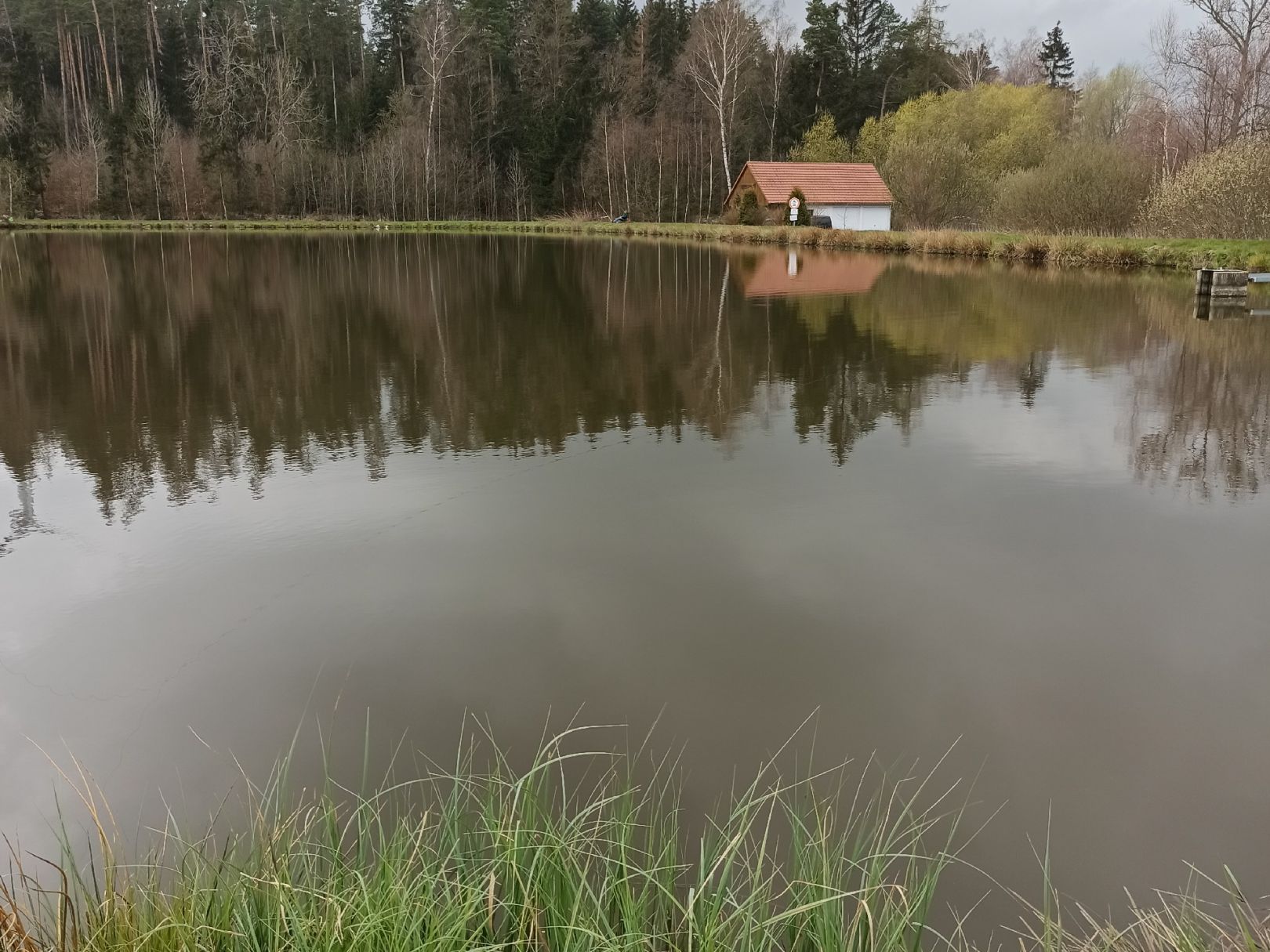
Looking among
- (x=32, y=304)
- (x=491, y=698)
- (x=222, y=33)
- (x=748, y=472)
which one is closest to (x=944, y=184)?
(x=32, y=304)

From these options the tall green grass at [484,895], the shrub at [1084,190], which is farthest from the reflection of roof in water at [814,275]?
the tall green grass at [484,895]

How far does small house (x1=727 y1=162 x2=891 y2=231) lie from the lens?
40500 millimetres

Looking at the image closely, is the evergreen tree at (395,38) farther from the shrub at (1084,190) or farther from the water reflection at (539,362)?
the water reflection at (539,362)

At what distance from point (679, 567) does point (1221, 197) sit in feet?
73.1

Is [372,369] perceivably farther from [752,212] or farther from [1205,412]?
[752,212]

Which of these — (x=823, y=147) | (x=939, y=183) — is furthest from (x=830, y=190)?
(x=823, y=147)

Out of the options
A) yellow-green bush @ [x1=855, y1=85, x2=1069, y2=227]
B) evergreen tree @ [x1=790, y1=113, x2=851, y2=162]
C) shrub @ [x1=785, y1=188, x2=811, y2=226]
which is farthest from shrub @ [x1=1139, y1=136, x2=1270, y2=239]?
evergreen tree @ [x1=790, y1=113, x2=851, y2=162]

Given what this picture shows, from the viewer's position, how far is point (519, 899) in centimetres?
231

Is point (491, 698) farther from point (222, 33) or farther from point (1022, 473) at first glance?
point (222, 33)

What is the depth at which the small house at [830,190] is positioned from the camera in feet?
133

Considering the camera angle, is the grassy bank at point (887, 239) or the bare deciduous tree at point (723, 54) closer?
the grassy bank at point (887, 239)

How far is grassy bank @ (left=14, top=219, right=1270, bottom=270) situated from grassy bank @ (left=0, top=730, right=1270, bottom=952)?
21.2m

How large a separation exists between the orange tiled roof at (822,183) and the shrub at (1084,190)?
40.2 ft

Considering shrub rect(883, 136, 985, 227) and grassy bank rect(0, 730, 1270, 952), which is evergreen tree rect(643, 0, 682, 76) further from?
grassy bank rect(0, 730, 1270, 952)
